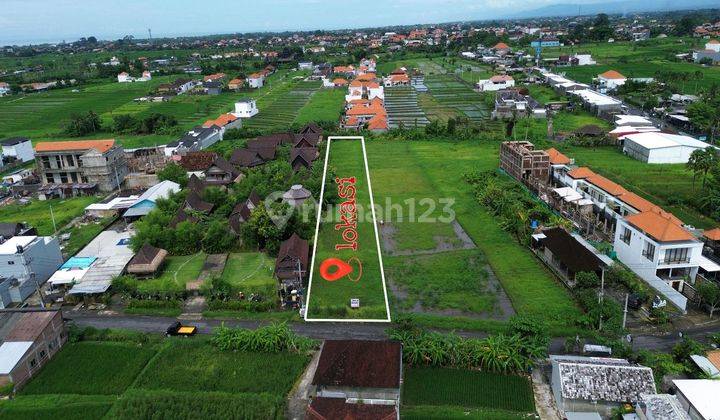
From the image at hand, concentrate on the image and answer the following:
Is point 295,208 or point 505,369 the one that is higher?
point 295,208

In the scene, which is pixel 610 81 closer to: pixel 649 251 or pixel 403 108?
pixel 403 108

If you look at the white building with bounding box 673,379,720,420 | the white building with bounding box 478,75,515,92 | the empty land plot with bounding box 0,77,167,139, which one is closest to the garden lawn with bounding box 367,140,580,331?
the white building with bounding box 673,379,720,420

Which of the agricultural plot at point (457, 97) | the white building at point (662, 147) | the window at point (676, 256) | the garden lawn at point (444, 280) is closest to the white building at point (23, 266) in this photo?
the garden lawn at point (444, 280)

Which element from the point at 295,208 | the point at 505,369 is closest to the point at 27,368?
the point at 295,208

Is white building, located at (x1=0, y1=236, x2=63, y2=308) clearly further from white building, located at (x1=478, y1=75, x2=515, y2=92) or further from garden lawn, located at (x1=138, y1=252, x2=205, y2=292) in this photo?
white building, located at (x1=478, y1=75, x2=515, y2=92)

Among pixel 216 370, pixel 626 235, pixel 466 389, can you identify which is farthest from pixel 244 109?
pixel 466 389

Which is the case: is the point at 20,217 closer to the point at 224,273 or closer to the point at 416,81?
the point at 224,273

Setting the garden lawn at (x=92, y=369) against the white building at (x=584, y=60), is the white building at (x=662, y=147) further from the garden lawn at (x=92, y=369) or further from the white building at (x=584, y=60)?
the white building at (x=584, y=60)
